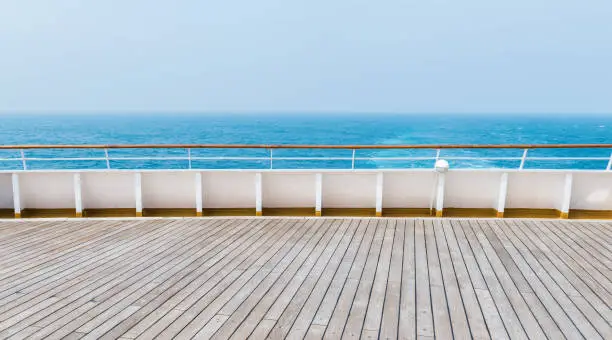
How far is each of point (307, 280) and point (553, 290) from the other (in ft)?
5.57

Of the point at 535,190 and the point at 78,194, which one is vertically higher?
the point at 535,190

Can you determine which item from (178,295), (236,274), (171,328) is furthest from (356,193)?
(171,328)

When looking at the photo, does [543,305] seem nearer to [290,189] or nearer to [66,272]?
[290,189]

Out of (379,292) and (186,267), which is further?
(186,267)

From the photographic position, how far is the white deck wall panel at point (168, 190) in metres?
4.78

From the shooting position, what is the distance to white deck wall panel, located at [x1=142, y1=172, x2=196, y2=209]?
4777 mm

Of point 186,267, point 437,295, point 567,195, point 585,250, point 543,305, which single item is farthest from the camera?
point 567,195

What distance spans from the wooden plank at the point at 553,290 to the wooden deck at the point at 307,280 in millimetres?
10

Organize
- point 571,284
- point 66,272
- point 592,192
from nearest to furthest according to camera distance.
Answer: point 571,284 < point 66,272 < point 592,192

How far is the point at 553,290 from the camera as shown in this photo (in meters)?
2.48

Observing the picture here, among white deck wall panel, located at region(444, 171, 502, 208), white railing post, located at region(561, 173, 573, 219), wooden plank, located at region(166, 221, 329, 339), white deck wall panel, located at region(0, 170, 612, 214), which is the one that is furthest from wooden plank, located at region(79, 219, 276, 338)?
white railing post, located at region(561, 173, 573, 219)

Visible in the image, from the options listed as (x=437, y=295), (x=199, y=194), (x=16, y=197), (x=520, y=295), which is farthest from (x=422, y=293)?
(x=16, y=197)

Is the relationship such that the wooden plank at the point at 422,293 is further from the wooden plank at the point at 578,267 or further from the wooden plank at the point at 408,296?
the wooden plank at the point at 578,267

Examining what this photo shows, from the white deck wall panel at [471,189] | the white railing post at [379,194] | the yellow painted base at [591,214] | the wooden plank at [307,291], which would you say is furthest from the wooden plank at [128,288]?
the yellow painted base at [591,214]
